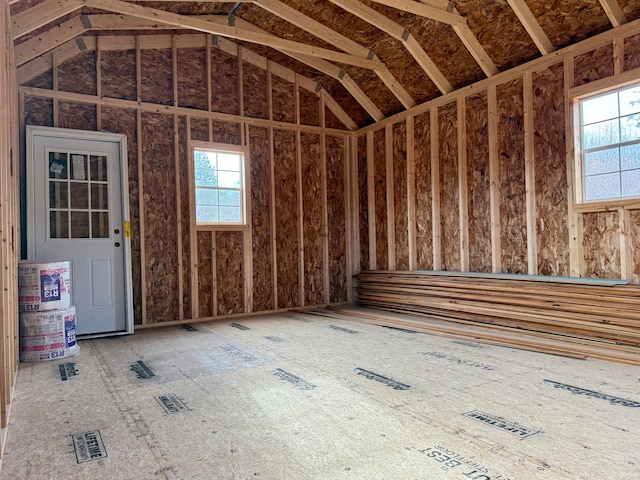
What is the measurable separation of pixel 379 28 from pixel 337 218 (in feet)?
10.4

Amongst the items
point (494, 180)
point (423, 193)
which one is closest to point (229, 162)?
point (423, 193)

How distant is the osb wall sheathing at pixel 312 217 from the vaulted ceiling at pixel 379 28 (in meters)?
1.30

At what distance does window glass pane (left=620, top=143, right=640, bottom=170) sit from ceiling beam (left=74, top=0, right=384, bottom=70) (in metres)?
3.46

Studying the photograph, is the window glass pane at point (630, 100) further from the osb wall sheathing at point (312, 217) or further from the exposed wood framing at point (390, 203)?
the osb wall sheathing at point (312, 217)

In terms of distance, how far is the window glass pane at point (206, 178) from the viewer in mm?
6504

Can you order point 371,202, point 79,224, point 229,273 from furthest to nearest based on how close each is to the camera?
point 371,202 < point 229,273 < point 79,224

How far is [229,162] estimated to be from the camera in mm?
6785

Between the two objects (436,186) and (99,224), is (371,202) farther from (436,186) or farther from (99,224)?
(99,224)

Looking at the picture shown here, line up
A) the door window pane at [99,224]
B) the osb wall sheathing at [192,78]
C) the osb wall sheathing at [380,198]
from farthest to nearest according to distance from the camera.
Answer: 1. the osb wall sheathing at [380,198]
2. the osb wall sheathing at [192,78]
3. the door window pane at [99,224]

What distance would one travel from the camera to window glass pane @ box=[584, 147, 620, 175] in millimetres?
4613

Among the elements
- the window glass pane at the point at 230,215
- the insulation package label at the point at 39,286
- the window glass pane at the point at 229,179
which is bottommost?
the insulation package label at the point at 39,286

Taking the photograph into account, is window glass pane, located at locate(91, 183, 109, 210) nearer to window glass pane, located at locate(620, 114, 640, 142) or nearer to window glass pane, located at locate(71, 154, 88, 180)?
window glass pane, located at locate(71, 154, 88, 180)

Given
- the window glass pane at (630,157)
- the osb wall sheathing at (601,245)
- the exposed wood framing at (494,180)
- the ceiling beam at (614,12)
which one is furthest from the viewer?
the exposed wood framing at (494,180)

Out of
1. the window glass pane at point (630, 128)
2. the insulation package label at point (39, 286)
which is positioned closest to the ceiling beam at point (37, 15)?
the insulation package label at point (39, 286)
